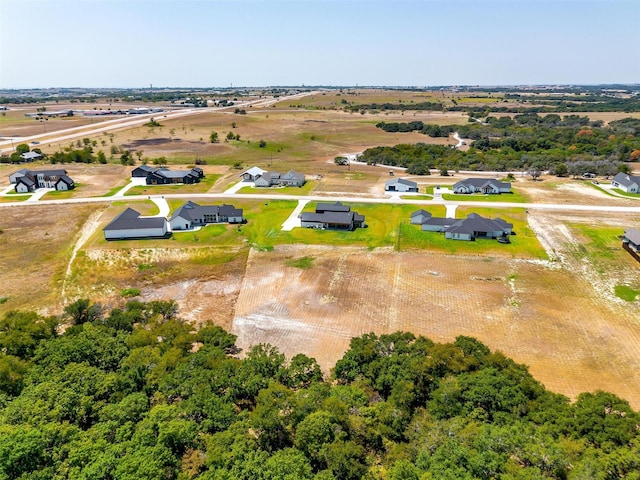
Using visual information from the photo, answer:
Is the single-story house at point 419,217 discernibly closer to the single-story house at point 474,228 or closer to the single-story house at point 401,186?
the single-story house at point 474,228


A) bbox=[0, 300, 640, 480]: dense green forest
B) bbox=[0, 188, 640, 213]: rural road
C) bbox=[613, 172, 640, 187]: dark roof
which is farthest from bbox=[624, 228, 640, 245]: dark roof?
bbox=[0, 300, 640, 480]: dense green forest

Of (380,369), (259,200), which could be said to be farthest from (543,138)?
(380,369)

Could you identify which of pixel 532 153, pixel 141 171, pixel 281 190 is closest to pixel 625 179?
pixel 532 153

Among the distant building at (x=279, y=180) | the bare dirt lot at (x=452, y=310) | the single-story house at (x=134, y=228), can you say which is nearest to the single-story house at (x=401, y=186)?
the distant building at (x=279, y=180)

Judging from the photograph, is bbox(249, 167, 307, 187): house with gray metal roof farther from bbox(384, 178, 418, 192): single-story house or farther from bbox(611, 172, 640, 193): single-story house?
bbox(611, 172, 640, 193): single-story house

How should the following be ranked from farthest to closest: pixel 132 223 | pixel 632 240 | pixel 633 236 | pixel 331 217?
pixel 331 217 < pixel 132 223 < pixel 633 236 < pixel 632 240

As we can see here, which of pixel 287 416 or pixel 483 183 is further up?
pixel 483 183

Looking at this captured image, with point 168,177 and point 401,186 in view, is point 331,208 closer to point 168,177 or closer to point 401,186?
point 401,186

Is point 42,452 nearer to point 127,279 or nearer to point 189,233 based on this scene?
point 127,279
